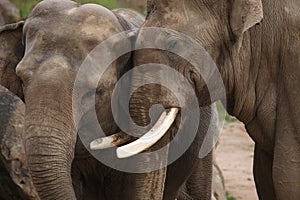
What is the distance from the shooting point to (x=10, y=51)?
21.1 ft

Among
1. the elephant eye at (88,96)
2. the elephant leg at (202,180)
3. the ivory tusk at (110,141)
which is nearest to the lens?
the ivory tusk at (110,141)

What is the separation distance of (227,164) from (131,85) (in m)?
5.02

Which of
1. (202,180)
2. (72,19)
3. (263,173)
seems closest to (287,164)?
(263,173)

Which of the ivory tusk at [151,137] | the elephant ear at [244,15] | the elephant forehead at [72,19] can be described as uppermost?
the elephant ear at [244,15]

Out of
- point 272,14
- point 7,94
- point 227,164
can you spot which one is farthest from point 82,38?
point 227,164

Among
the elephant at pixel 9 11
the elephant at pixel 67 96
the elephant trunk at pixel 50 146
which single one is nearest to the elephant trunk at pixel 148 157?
the elephant at pixel 67 96

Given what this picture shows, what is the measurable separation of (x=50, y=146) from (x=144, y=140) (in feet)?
1.58

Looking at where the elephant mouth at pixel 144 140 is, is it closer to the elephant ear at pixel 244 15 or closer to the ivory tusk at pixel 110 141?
the ivory tusk at pixel 110 141

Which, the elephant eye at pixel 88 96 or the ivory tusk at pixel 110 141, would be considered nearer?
the ivory tusk at pixel 110 141

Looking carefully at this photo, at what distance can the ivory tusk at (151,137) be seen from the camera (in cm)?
548

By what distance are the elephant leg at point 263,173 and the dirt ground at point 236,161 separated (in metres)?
2.84

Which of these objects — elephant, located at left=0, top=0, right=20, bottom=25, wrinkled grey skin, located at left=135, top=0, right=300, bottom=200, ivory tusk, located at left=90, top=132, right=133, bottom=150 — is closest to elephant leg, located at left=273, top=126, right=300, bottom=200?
wrinkled grey skin, located at left=135, top=0, right=300, bottom=200

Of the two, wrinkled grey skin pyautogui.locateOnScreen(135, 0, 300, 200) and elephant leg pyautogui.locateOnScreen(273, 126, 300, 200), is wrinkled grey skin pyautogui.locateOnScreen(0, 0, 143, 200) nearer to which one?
wrinkled grey skin pyautogui.locateOnScreen(135, 0, 300, 200)

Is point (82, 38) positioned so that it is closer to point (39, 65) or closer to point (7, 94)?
point (39, 65)
